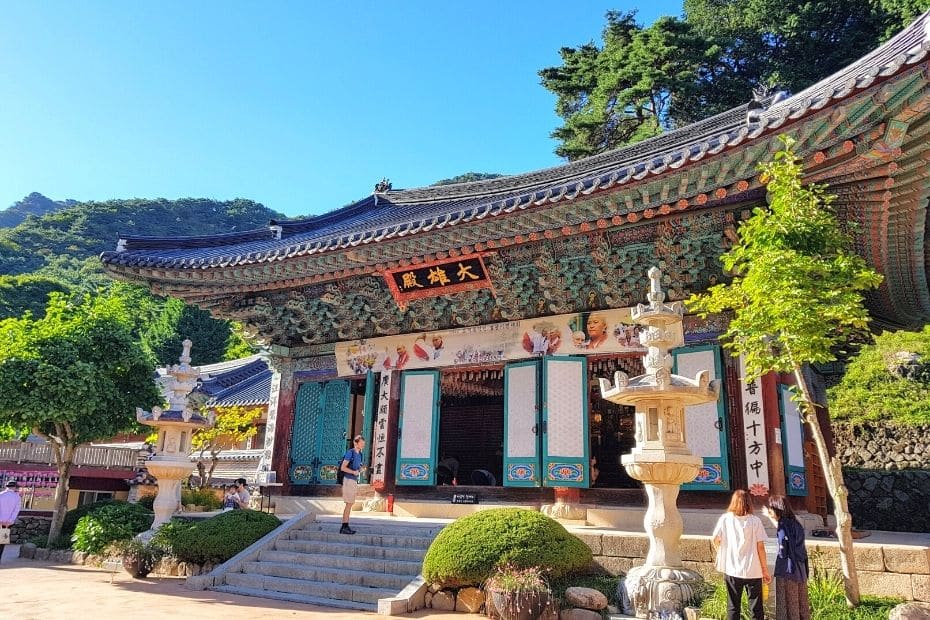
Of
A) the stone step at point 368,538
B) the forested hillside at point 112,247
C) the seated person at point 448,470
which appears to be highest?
the forested hillside at point 112,247

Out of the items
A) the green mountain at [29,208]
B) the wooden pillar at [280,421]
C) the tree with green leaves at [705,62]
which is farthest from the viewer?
the green mountain at [29,208]

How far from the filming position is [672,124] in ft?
95.7

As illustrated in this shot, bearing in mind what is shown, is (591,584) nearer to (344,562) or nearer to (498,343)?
(344,562)

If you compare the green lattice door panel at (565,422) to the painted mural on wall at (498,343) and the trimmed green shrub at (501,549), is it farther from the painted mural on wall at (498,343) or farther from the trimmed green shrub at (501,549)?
the trimmed green shrub at (501,549)

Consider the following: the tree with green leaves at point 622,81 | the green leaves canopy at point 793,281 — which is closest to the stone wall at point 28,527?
the green leaves canopy at point 793,281

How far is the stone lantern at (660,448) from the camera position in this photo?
20.8 feet

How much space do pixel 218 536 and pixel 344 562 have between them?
2221 millimetres

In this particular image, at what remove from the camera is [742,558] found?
17.5 ft

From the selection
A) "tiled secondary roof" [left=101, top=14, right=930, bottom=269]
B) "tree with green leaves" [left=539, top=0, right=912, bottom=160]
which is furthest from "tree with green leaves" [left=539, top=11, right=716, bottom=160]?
"tiled secondary roof" [left=101, top=14, right=930, bottom=269]

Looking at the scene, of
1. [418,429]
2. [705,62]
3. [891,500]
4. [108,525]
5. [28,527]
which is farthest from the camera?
[705,62]

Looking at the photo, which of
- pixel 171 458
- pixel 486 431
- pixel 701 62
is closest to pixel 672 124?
pixel 701 62

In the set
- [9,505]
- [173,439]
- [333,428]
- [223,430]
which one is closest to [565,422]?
[333,428]

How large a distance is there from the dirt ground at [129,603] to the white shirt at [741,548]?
2.79 m

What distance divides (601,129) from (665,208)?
22.7 metres
